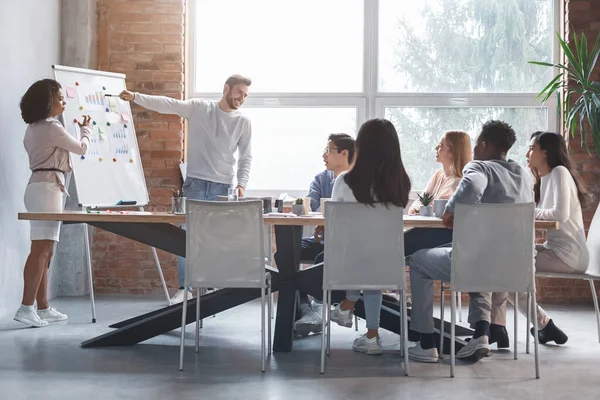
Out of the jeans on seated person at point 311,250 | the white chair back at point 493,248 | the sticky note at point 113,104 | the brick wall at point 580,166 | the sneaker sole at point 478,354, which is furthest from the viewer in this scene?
the brick wall at point 580,166

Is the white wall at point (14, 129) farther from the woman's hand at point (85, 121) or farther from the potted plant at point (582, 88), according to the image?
the potted plant at point (582, 88)

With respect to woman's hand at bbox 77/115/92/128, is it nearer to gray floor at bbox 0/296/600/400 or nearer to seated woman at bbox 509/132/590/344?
gray floor at bbox 0/296/600/400

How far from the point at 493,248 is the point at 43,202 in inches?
108

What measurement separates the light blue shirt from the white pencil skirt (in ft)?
5.37

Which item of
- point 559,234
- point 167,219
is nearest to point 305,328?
point 167,219

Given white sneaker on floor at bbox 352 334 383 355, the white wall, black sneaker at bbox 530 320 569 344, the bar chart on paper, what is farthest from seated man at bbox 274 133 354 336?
the white wall

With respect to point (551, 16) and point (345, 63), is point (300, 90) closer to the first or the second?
point (345, 63)

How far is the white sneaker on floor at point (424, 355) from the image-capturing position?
401 cm

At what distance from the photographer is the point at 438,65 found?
663 centimetres

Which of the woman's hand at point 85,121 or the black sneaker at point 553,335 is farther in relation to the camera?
the woman's hand at point 85,121

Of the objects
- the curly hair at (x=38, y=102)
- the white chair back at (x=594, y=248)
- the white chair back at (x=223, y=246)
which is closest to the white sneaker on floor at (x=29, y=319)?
the curly hair at (x=38, y=102)

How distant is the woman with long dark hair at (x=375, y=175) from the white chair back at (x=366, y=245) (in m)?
0.07

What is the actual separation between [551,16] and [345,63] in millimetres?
1756

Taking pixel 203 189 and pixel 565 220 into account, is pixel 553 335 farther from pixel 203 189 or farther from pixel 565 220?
pixel 203 189
